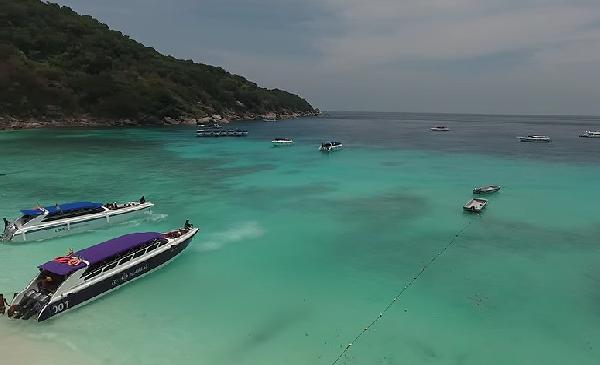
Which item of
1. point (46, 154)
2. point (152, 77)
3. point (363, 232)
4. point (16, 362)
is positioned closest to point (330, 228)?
point (363, 232)

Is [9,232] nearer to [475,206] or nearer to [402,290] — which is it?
[402,290]

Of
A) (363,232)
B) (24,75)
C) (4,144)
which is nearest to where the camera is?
(363,232)

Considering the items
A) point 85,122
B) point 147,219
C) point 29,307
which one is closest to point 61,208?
point 147,219

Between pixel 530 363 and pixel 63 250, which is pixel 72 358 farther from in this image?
pixel 530 363

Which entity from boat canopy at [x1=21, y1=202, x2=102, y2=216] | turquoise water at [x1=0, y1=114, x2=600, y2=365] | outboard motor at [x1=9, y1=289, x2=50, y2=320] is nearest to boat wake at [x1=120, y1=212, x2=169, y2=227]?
turquoise water at [x1=0, y1=114, x2=600, y2=365]

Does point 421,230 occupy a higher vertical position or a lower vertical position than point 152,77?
lower

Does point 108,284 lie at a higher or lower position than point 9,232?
lower

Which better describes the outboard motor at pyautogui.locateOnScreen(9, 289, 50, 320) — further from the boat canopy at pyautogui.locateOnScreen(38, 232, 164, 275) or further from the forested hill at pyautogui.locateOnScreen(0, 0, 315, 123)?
the forested hill at pyautogui.locateOnScreen(0, 0, 315, 123)
